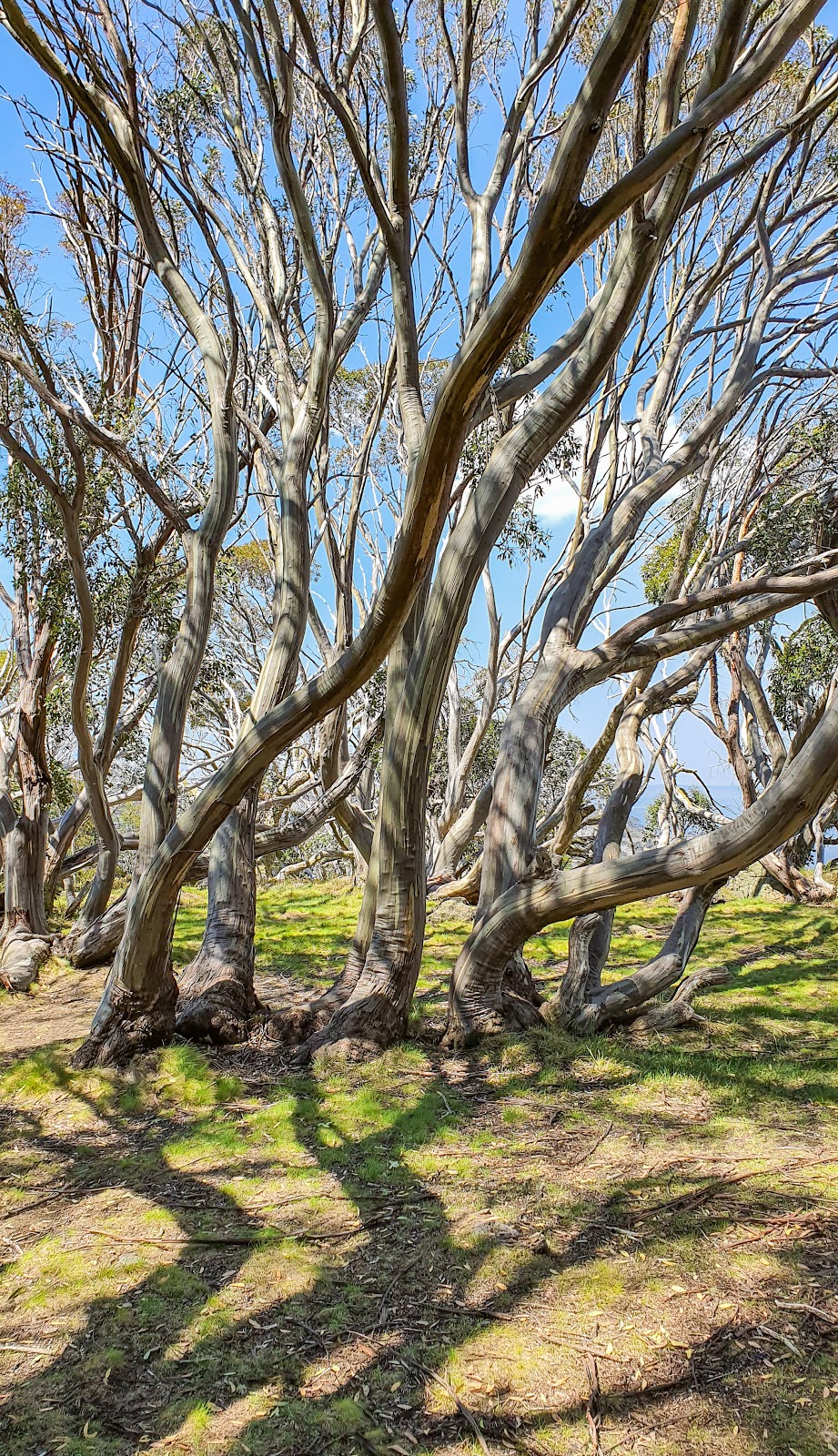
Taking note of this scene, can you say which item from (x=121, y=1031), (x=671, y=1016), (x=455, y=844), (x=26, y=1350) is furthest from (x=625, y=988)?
(x=455, y=844)

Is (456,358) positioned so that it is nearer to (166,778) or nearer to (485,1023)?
(166,778)

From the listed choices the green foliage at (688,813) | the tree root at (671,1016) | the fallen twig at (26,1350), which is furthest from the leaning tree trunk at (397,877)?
the green foliage at (688,813)

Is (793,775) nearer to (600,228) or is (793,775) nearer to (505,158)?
(600,228)

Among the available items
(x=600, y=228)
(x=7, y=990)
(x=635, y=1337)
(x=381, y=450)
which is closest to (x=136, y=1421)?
(x=635, y=1337)

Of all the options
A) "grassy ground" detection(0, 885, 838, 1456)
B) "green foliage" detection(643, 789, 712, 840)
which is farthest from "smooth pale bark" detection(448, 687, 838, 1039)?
"green foliage" detection(643, 789, 712, 840)

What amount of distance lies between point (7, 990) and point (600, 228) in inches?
289

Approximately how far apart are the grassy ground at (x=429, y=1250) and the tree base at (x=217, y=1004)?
235 millimetres

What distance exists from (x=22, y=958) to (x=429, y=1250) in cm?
582

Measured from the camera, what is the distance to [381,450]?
1356cm

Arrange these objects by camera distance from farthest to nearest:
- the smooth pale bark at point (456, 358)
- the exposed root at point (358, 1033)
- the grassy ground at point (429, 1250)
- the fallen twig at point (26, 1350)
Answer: the exposed root at point (358, 1033) → the smooth pale bark at point (456, 358) → the fallen twig at point (26, 1350) → the grassy ground at point (429, 1250)

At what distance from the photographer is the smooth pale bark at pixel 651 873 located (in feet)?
12.8

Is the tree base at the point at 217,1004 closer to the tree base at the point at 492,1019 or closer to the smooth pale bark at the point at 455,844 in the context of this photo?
the tree base at the point at 492,1019

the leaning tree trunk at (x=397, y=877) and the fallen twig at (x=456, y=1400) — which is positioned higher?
the leaning tree trunk at (x=397, y=877)

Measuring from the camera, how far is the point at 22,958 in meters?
7.71
